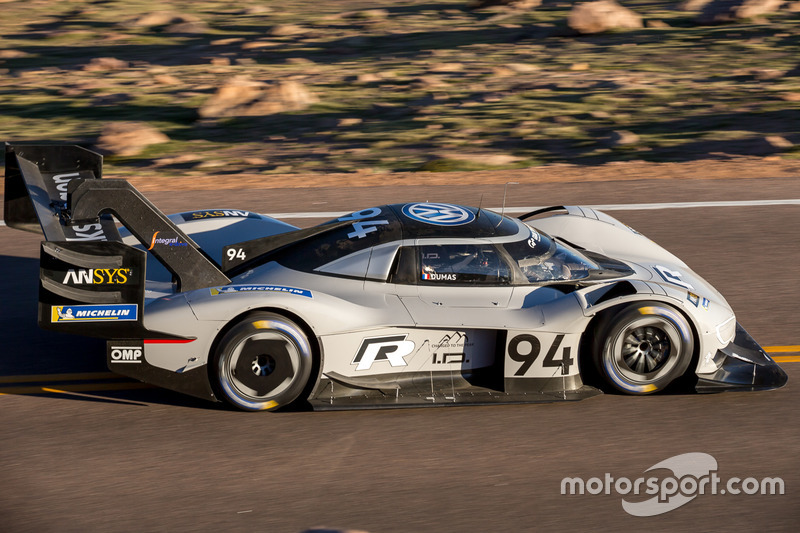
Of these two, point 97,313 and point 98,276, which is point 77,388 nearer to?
point 97,313

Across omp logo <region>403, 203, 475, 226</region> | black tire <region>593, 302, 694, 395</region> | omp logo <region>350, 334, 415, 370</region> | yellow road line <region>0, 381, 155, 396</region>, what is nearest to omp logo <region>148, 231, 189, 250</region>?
yellow road line <region>0, 381, 155, 396</region>

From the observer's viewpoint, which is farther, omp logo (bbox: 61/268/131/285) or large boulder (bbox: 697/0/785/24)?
large boulder (bbox: 697/0/785/24)

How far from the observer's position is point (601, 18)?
26281 millimetres

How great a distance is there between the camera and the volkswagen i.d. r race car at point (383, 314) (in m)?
6.09

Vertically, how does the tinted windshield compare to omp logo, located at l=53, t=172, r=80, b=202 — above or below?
below

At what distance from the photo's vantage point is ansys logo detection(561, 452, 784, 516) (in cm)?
541

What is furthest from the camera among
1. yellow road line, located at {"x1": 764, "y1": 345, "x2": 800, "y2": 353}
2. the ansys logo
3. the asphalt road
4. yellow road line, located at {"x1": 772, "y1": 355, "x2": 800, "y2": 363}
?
yellow road line, located at {"x1": 764, "y1": 345, "x2": 800, "y2": 353}

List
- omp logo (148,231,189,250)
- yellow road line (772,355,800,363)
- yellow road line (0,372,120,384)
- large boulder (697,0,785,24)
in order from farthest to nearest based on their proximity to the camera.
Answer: large boulder (697,0,785,24), yellow road line (772,355,800,363), yellow road line (0,372,120,384), omp logo (148,231,189,250)

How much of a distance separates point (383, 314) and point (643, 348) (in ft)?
6.27

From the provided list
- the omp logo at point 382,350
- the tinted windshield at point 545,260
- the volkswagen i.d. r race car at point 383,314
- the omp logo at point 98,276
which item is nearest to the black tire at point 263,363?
the volkswagen i.d. r race car at point 383,314

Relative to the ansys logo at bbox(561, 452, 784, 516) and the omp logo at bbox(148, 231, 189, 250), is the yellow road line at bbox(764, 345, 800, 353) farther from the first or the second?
the omp logo at bbox(148, 231, 189, 250)

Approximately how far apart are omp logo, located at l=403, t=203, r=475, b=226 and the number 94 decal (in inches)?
42.2

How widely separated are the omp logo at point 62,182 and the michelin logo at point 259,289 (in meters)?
2.39

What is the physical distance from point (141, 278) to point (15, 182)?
257 centimetres
